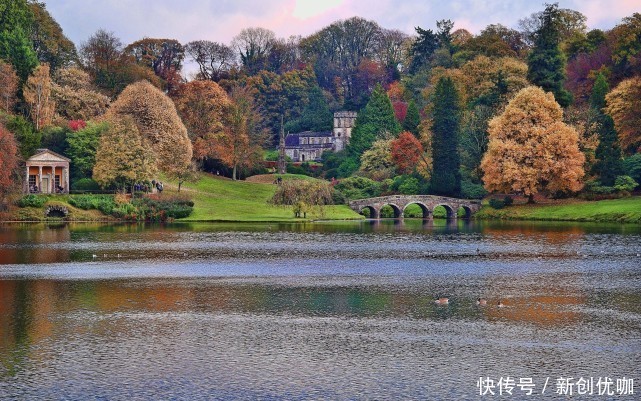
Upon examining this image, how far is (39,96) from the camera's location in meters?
124

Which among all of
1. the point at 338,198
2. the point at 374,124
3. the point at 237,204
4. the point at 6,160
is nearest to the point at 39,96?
the point at 6,160

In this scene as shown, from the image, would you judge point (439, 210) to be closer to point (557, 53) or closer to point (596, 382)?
point (557, 53)

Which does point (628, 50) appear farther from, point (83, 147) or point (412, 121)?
point (83, 147)

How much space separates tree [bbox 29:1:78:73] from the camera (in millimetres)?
145625

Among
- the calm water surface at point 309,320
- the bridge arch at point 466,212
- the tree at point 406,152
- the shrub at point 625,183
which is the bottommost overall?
the calm water surface at point 309,320

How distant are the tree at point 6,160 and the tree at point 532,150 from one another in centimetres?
6047

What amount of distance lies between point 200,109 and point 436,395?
12150cm

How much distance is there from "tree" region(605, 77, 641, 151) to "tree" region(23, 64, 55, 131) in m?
78.6

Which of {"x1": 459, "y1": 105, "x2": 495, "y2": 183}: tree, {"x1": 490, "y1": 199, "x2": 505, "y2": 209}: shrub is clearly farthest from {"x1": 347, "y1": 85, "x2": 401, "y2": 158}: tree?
{"x1": 490, "y1": 199, "x2": 505, "y2": 209}: shrub

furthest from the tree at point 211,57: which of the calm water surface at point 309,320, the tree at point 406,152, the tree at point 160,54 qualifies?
the calm water surface at point 309,320

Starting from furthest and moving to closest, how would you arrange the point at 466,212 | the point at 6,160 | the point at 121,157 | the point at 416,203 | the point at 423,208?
the point at 423,208, the point at 466,212, the point at 416,203, the point at 121,157, the point at 6,160

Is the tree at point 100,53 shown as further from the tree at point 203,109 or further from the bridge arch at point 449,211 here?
the bridge arch at point 449,211

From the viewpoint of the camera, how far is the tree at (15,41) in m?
129

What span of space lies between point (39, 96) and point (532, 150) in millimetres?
68375
